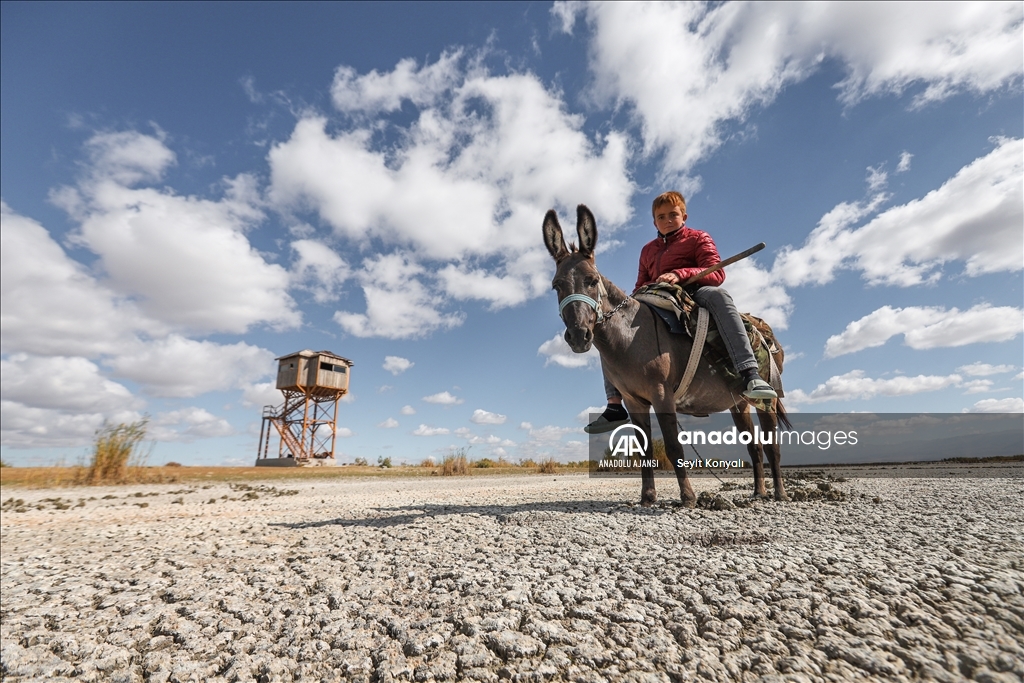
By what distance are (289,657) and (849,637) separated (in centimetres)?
186

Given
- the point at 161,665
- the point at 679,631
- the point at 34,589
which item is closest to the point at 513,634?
the point at 679,631

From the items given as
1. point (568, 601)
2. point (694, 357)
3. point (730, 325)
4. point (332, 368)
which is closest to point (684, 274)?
point (730, 325)

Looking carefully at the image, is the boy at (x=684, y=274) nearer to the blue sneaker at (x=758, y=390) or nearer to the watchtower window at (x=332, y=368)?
the blue sneaker at (x=758, y=390)

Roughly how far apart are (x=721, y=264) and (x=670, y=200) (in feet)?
2.76

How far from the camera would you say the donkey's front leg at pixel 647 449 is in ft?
13.1

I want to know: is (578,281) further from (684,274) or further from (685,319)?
(684,274)

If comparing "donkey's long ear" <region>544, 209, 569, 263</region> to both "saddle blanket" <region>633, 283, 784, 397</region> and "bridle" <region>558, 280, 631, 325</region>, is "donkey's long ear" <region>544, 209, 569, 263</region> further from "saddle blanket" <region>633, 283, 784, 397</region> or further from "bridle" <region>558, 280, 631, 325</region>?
"saddle blanket" <region>633, 283, 784, 397</region>

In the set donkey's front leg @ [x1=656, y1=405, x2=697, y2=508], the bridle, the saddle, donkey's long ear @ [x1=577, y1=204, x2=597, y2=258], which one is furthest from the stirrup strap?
donkey's long ear @ [x1=577, y1=204, x2=597, y2=258]

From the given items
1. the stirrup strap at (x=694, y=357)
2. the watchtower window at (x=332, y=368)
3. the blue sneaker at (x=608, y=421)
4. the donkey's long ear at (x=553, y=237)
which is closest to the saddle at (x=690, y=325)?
the stirrup strap at (x=694, y=357)

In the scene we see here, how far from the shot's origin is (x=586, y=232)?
3889 millimetres

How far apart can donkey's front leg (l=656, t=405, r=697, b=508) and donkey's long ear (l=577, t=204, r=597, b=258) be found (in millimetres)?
1553

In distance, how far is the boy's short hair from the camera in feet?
14.7

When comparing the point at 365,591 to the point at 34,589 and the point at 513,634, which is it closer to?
the point at 513,634

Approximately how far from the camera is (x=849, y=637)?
1.25 m
